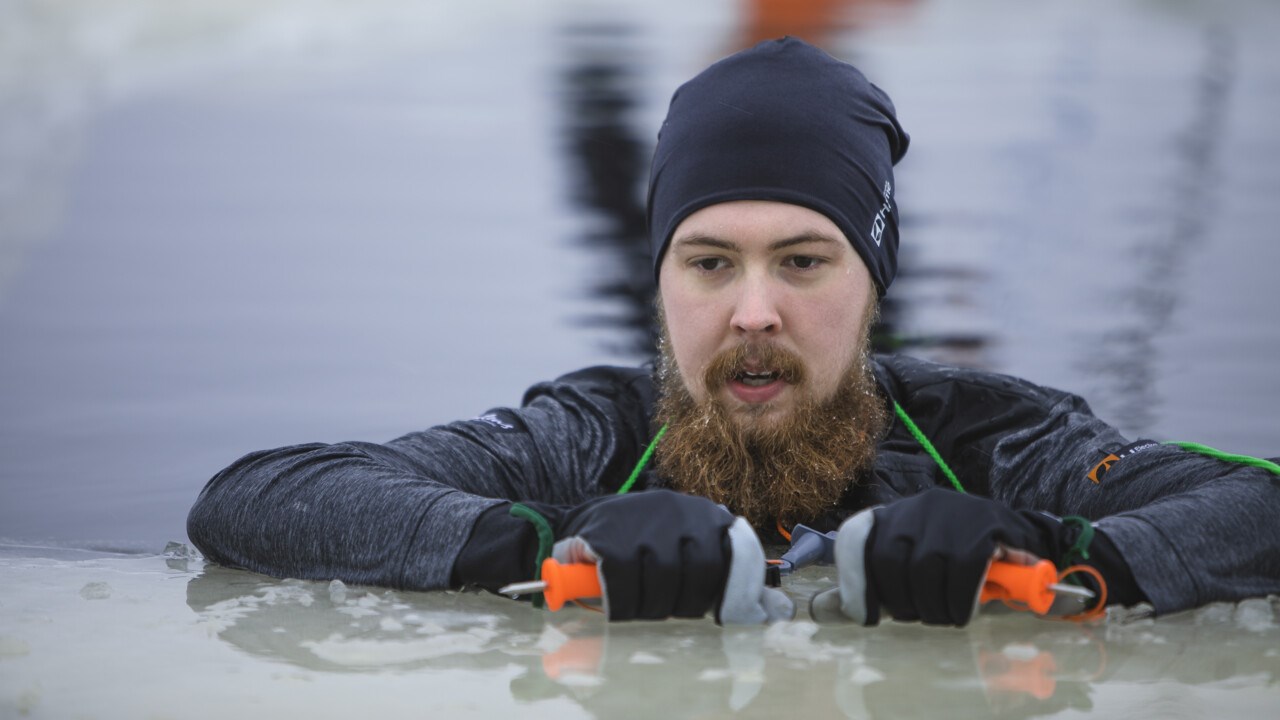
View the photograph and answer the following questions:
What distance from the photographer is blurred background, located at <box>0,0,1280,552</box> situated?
Answer: 4.89m

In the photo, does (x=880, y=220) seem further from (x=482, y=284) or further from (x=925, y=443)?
(x=482, y=284)

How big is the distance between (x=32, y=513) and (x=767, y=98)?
2048 mm

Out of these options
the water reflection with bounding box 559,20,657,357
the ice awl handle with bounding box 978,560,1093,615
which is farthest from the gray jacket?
the water reflection with bounding box 559,20,657,357

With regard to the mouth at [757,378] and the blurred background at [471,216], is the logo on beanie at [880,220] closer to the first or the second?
the mouth at [757,378]

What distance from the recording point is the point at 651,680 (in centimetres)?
245

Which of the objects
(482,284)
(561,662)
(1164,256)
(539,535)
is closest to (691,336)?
(539,535)

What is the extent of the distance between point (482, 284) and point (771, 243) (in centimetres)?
320

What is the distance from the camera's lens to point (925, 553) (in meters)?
2.46

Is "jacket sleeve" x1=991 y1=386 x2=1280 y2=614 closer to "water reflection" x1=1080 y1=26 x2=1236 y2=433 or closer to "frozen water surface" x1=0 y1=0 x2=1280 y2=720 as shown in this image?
"frozen water surface" x1=0 y1=0 x2=1280 y2=720

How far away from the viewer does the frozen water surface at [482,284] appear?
2.51 metres

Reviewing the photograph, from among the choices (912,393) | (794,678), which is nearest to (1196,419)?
(912,393)

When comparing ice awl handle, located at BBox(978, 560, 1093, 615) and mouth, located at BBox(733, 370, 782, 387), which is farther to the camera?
mouth, located at BBox(733, 370, 782, 387)

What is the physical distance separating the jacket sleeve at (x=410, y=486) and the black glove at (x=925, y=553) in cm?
68

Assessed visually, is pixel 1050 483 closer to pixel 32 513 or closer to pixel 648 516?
pixel 648 516
